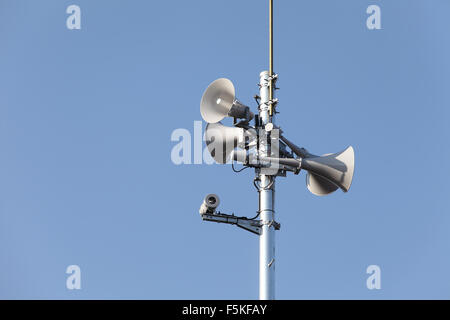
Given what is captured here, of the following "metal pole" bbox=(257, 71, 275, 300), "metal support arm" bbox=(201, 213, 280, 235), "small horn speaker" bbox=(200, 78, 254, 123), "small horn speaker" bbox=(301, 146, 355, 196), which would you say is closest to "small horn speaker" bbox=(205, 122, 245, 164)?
"small horn speaker" bbox=(200, 78, 254, 123)

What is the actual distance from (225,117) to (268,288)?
5050 millimetres

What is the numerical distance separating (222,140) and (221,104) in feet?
4.68

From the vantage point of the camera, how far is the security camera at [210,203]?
69.6ft

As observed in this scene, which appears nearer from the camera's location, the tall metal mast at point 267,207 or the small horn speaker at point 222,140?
the tall metal mast at point 267,207

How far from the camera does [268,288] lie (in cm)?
2123

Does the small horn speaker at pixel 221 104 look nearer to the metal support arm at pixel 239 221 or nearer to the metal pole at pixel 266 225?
the metal pole at pixel 266 225

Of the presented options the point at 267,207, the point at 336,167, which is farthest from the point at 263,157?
the point at 336,167

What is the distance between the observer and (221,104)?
2312 centimetres

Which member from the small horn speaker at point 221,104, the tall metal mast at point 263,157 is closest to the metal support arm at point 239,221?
the tall metal mast at point 263,157

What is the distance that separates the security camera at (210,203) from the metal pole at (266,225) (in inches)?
61.8
